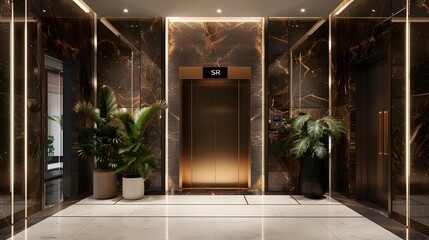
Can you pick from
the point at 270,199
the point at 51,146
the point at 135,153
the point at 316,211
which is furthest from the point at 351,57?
the point at 51,146

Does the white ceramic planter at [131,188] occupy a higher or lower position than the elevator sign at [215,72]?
lower

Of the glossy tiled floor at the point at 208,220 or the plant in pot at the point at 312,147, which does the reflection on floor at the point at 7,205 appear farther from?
the plant in pot at the point at 312,147

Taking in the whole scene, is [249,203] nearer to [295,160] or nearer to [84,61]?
[295,160]

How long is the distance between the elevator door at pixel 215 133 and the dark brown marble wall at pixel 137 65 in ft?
1.98

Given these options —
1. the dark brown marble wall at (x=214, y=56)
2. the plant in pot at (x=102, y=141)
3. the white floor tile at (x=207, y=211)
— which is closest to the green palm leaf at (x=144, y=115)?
the plant in pot at (x=102, y=141)

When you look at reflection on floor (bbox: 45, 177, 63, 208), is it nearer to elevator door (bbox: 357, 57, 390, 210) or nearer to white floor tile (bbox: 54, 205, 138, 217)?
white floor tile (bbox: 54, 205, 138, 217)

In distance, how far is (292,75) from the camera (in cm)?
729

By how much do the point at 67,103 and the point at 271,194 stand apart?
438 cm

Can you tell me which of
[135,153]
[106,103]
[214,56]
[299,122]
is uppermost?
[214,56]

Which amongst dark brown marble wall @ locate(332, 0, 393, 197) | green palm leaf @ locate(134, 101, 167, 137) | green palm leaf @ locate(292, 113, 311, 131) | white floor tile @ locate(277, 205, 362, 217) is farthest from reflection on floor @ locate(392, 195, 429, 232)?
green palm leaf @ locate(134, 101, 167, 137)

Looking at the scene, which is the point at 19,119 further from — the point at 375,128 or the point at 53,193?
the point at 375,128

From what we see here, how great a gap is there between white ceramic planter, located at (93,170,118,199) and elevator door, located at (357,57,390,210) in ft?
15.5

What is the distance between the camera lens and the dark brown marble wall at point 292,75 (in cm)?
726

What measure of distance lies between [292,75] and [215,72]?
163 centimetres
